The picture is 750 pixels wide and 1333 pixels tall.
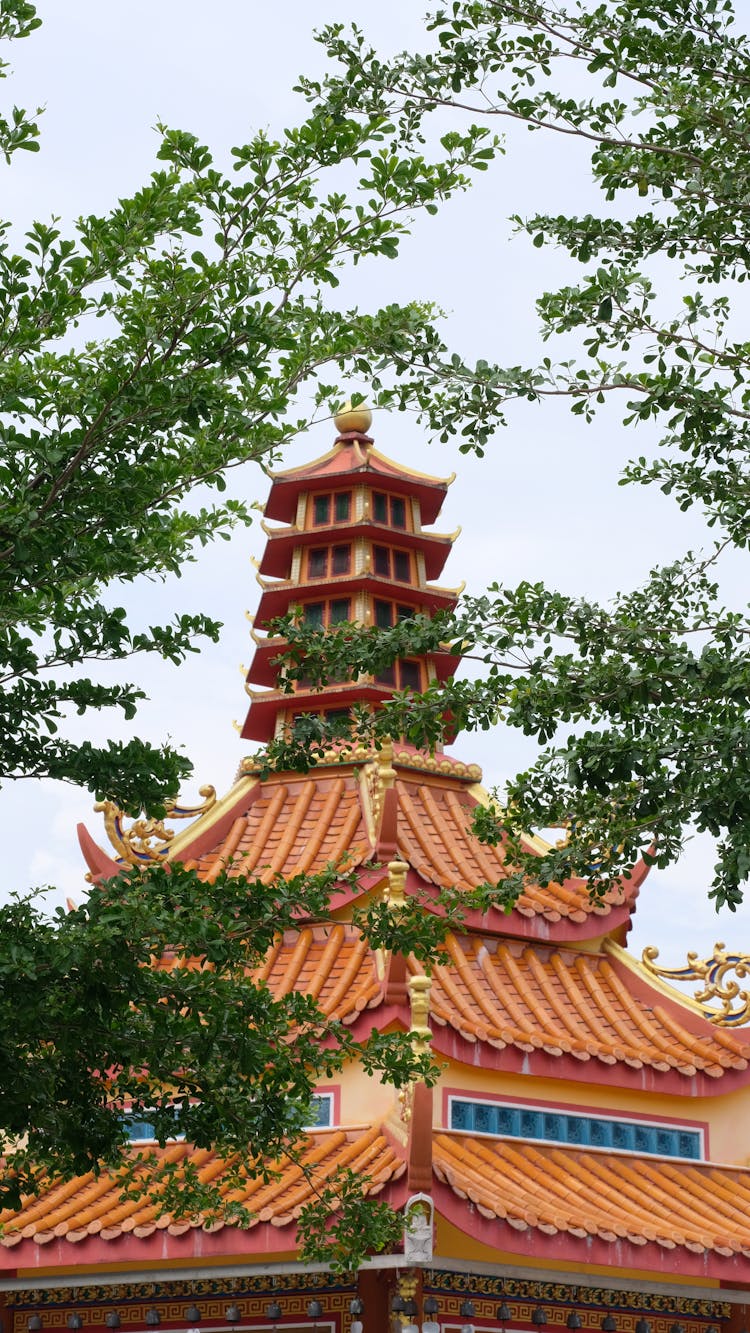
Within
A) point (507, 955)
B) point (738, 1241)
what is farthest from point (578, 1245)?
point (507, 955)

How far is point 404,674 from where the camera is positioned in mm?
18328

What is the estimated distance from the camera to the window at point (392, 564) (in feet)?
61.9

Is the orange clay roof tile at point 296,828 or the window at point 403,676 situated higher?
the window at point 403,676

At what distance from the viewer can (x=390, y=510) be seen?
19141 millimetres

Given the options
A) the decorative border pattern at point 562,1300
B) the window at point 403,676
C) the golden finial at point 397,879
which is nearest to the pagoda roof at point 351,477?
the window at point 403,676

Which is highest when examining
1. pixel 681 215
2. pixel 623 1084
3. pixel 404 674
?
pixel 404 674

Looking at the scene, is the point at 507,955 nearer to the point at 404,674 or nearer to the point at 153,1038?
the point at 404,674

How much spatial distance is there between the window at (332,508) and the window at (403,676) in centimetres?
179

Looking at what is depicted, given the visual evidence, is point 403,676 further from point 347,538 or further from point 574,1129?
point 574,1129

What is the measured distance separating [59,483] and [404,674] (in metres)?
10.7

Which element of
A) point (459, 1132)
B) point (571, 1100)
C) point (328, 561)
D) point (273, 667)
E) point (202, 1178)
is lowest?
point (202, 1178)

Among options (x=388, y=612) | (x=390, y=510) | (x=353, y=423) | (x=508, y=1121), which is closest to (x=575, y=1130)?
(x=508, y=1121)

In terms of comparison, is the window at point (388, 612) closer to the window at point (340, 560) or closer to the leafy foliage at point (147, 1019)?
the window at point (340, 560)

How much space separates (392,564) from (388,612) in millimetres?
578
